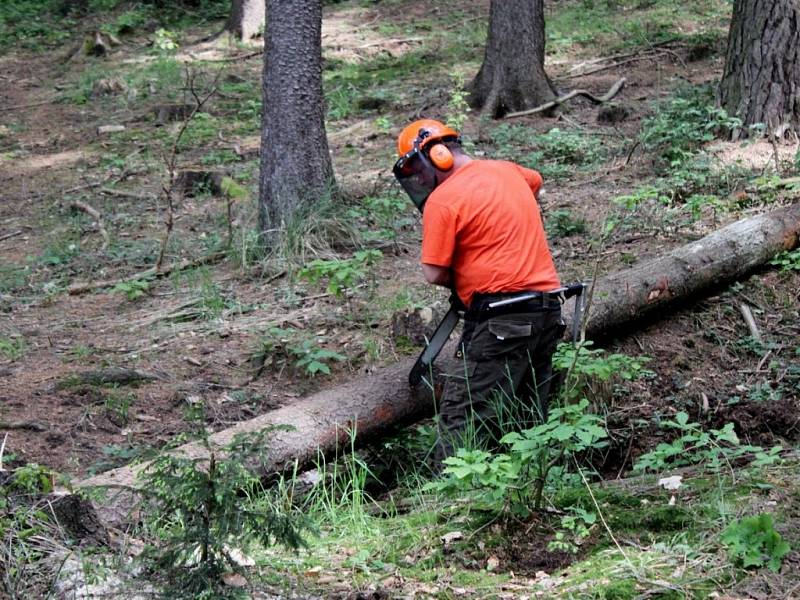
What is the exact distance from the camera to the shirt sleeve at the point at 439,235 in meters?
5.09

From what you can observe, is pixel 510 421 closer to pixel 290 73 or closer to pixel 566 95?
pixel 290 73

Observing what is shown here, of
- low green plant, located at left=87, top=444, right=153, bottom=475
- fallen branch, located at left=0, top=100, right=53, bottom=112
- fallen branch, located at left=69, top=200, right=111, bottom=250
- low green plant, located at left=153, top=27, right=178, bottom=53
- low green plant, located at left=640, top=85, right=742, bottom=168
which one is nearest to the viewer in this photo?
low green plant, located at left=87, top=444, right=153, bottom=475

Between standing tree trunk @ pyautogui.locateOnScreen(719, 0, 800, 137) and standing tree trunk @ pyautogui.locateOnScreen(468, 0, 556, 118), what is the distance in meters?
3.12

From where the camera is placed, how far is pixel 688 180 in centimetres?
889

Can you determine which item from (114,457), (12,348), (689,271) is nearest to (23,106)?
(12,348)

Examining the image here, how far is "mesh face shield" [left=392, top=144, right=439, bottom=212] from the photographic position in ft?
17.0

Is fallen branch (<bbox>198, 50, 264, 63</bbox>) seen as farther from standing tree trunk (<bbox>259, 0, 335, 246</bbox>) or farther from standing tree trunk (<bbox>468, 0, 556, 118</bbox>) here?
standing tree trunk (<bbox>259, 0, 335, 246</bbox>)

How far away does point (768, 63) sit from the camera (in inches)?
369

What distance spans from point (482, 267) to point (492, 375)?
0.61 meters

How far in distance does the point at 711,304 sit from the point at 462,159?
A: 2970 millimetres

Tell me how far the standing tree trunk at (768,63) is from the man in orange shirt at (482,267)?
5081 mm

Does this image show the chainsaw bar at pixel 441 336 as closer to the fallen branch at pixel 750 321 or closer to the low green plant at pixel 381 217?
the fallen branch at pixel 750 321

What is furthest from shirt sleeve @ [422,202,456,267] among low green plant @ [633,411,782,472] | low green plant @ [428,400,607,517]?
low green plant @ [633,411,782,472]

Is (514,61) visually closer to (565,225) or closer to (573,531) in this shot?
(565,225)
